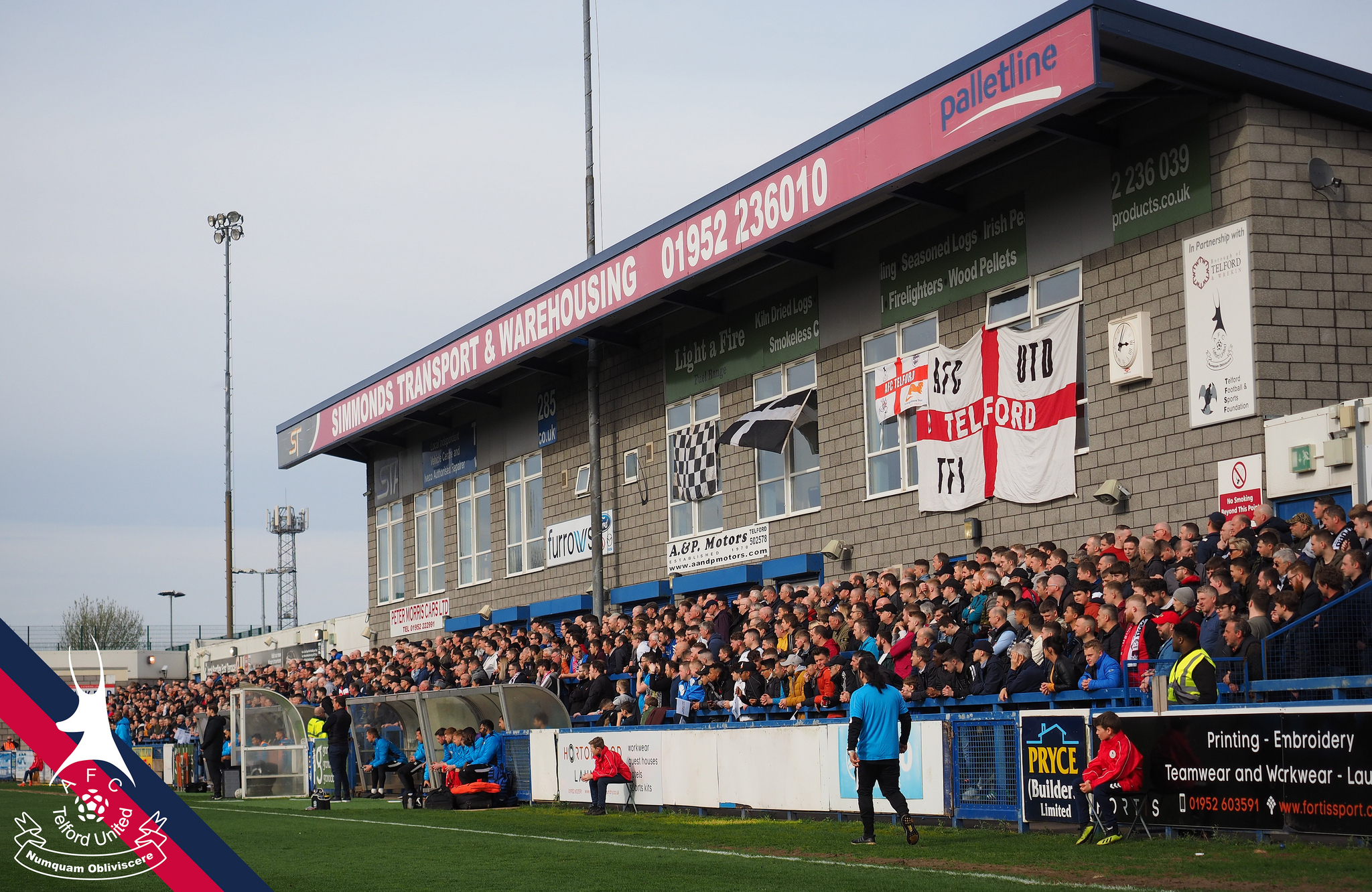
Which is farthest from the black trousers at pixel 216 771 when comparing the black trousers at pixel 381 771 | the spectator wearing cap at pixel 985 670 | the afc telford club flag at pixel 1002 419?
the spectator wearing cap at pixel 985 670

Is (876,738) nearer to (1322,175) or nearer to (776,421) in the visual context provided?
(1322,175)

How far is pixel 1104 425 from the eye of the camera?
19078 millimetres

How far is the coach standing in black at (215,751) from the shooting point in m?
29.4

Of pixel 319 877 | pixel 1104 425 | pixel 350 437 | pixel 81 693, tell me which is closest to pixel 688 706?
pixel 1104 425

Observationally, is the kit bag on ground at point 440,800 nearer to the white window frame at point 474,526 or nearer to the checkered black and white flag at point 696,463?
the checkered black and white flag at point 696,463

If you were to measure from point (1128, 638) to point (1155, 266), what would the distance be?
6.83 metres

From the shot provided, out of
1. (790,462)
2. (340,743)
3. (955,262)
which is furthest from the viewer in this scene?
(790,462)

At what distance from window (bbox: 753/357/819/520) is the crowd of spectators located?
7.62 ft

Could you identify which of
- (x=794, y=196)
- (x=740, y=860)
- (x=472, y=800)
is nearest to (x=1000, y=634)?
(x=740, y=860)

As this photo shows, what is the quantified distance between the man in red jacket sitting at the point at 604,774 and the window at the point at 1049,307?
24.5 feet

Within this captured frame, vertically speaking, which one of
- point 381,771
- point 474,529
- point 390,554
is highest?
Result: point 474,529

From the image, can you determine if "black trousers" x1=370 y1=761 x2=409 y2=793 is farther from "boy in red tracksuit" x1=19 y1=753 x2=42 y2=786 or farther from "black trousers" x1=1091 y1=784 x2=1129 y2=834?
"boy in red tracksuit" x1=19 y1=753 x2=42 y2=786

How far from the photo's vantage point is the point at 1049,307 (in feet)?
66.1

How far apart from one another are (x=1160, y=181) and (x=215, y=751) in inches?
852
